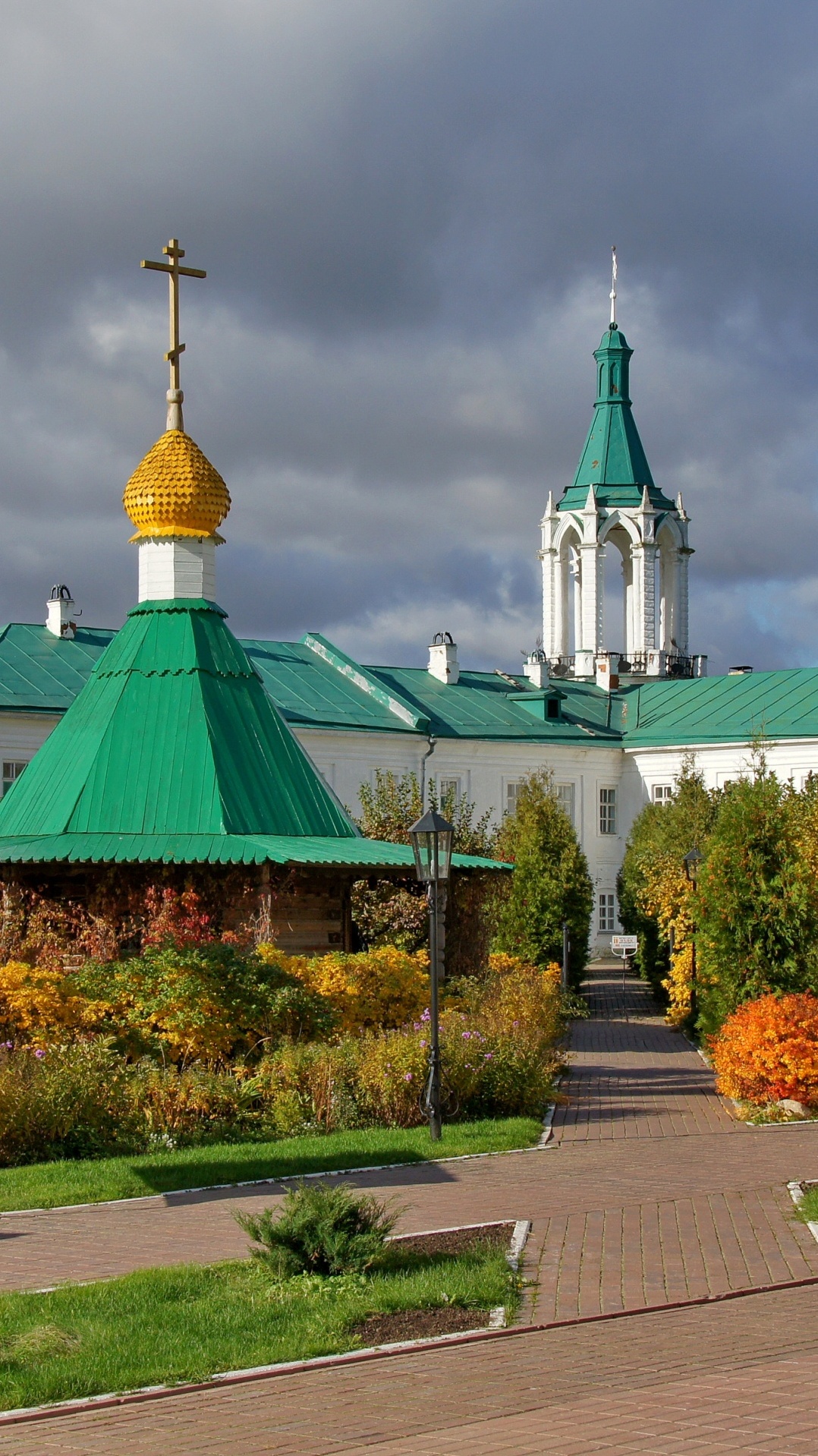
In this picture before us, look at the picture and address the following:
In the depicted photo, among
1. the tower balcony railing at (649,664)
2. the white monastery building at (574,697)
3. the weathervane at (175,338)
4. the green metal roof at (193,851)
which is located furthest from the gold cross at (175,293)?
the tower balcony railing at (649,664)

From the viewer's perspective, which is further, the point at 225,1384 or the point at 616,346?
the point at 616,346

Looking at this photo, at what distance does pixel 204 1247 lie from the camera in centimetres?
972

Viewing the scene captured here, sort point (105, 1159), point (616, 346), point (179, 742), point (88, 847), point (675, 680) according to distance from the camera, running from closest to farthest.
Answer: point (105, 1159) < point (88, 847) < point (179, 742) < point (675, 680) < point (616, 346)

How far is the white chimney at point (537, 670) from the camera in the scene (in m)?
55.2

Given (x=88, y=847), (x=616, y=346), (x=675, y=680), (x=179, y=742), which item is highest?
(x=616, y=346)

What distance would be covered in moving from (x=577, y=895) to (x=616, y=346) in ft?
121

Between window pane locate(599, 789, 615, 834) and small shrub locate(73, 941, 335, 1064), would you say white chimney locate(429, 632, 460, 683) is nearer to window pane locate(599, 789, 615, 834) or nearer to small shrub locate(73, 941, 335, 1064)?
window pane locate(599, 789, 615, 834)

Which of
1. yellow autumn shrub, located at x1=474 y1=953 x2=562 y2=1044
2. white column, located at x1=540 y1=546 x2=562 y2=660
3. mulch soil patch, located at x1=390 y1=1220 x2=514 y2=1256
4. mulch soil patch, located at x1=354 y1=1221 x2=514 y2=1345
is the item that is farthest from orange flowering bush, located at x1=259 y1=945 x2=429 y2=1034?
white column, located at x1=540 y1=546 x2=562 y2=660

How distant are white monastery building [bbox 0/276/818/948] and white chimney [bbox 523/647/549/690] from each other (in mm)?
71

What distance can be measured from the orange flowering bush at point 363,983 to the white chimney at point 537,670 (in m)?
37.7

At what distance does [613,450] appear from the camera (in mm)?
64750

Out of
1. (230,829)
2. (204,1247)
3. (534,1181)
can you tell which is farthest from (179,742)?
(204,1247)

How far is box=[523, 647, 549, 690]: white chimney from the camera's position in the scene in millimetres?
55250

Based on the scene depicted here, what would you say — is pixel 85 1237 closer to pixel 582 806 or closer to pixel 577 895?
pixel 577 895
